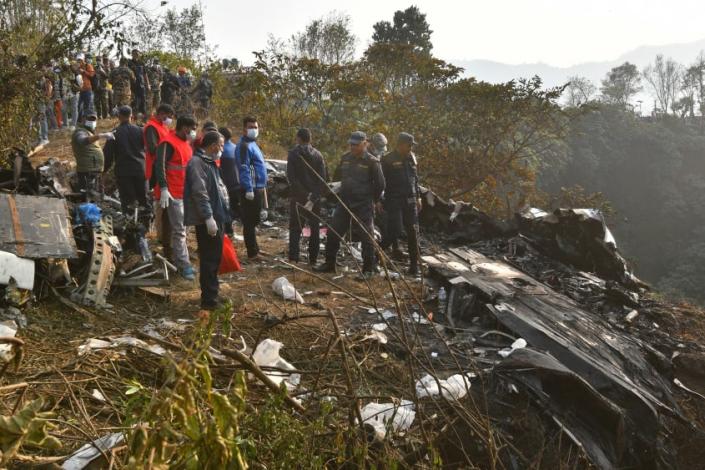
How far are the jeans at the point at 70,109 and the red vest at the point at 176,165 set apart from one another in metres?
8.22

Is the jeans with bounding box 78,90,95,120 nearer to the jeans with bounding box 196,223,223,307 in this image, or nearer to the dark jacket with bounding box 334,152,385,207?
the dark jacket with bounding box 334,152,385,207

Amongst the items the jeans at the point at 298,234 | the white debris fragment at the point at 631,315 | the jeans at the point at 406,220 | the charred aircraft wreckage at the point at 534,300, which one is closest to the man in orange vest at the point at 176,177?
the charred aircraft wreckage at the point at 534,300

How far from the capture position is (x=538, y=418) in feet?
10.7

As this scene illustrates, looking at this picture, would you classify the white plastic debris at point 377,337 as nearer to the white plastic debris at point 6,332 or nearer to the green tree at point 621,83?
the white plastic debris at point 6,332

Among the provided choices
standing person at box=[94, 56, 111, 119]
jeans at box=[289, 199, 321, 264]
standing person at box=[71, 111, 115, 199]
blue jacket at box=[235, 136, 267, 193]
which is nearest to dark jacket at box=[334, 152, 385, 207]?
jeans at box=[289, 199, 321, 264]

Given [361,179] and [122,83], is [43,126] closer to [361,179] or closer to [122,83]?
[122,83]

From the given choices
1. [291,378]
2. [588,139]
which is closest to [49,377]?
[291,378]

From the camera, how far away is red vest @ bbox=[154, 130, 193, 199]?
5453 millimetres

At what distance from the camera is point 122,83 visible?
45.6ft

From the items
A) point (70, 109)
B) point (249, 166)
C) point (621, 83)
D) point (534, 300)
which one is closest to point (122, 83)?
point (70, 109)

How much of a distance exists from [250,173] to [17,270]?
274cm

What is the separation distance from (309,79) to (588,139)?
30631mm

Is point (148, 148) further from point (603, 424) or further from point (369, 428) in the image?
point (603, 424)

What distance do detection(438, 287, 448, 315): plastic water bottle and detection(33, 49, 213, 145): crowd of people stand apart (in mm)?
7178
